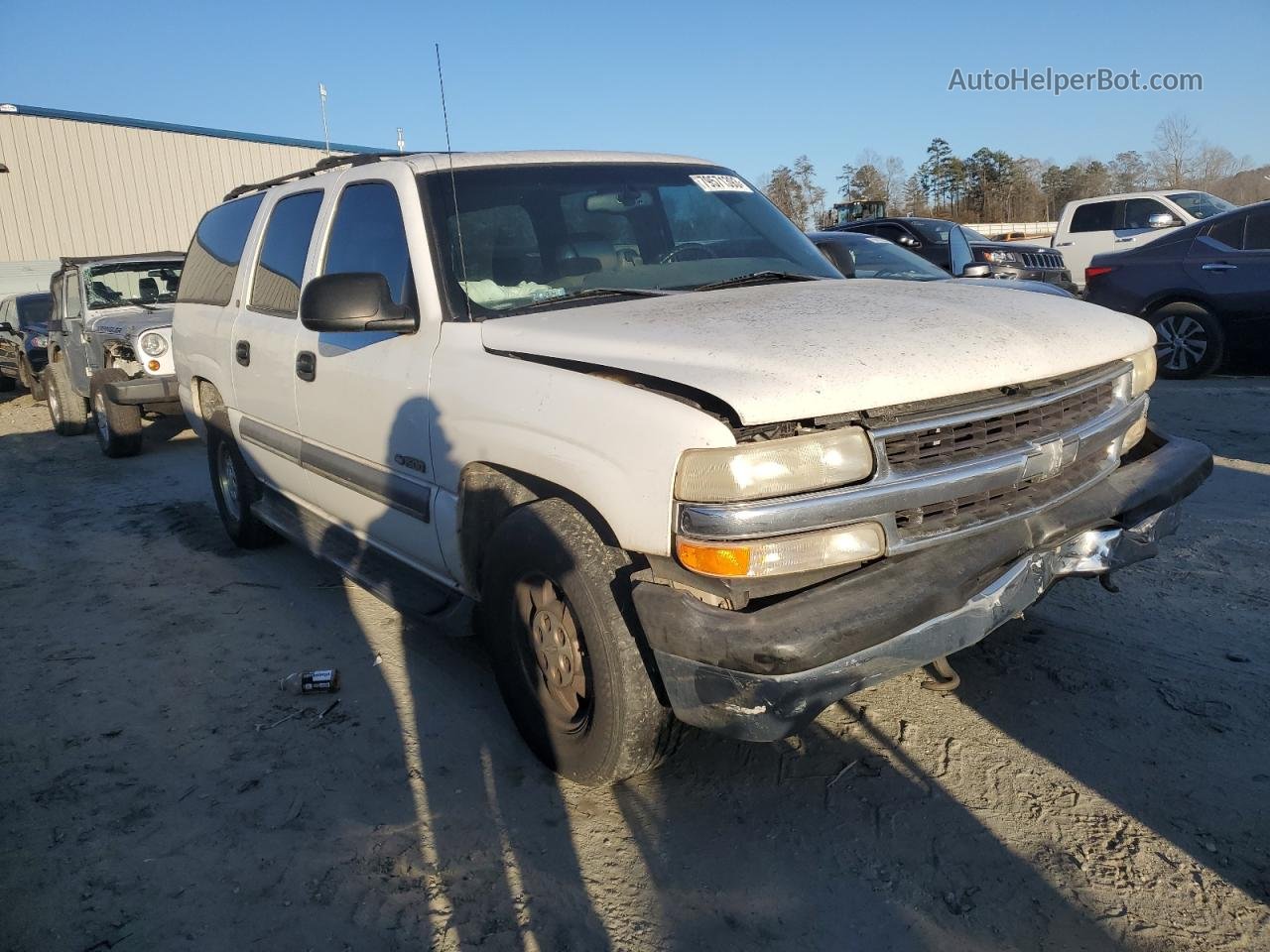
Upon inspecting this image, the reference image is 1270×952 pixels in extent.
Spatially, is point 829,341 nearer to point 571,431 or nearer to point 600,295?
point 571,431

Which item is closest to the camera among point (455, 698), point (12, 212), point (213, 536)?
point (455, 698)

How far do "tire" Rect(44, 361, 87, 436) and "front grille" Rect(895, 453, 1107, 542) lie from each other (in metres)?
10.6

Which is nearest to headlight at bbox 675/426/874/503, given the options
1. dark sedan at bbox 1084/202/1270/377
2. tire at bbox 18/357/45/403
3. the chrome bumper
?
the chrome bumper

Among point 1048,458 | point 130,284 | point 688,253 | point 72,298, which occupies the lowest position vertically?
point 1048,458

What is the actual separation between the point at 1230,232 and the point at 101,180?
871 inches

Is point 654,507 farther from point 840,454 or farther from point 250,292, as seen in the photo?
point 250,292

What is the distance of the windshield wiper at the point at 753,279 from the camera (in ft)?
11.2

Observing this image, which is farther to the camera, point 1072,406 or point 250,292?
point 250,292

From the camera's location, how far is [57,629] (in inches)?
178

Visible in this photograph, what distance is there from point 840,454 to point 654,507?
48 cm

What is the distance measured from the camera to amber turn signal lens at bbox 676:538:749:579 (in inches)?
88.6

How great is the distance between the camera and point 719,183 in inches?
160

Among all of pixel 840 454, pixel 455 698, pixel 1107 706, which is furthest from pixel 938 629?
pixel 455 698

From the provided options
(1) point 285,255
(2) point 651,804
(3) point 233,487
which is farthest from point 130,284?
(2) point 651,804
